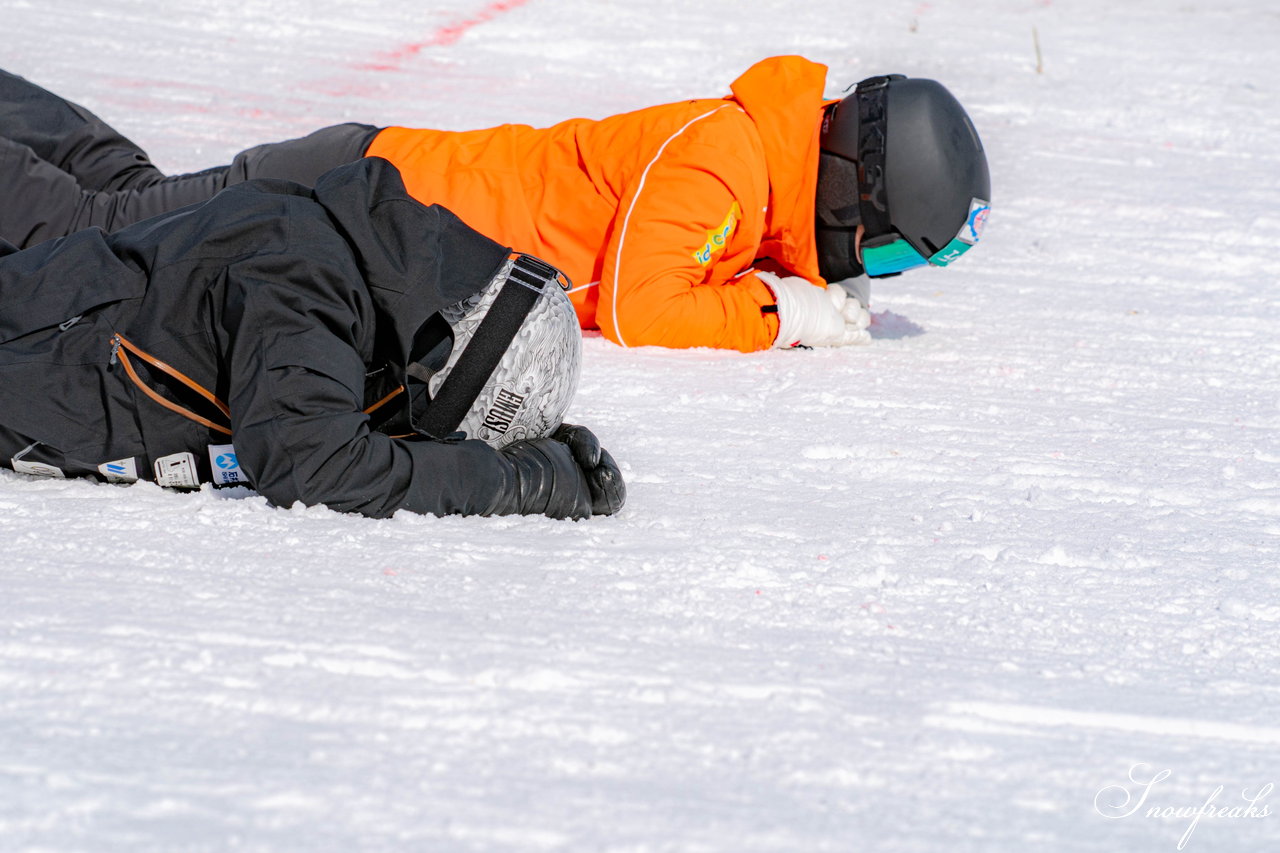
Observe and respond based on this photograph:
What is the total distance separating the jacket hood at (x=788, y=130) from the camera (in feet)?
11.3

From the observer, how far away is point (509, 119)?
560 centimetres

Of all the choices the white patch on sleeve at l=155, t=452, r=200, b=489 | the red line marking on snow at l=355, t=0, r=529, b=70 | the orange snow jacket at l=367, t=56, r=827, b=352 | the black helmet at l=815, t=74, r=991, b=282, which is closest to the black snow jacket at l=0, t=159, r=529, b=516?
→ the white patch on sleeve at l=155, t=452, r=200, b=489

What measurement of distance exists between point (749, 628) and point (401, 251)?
867mm

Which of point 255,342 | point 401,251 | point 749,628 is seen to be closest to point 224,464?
point 255,342

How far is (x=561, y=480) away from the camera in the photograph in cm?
220

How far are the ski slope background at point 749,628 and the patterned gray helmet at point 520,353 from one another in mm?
204

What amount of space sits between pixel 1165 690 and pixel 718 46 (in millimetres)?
5644

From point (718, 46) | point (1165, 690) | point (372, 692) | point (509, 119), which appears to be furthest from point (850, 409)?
point (718, 46)

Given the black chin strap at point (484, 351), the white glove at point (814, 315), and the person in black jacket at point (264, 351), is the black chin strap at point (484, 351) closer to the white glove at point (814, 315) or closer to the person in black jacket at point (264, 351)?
the person in black jacket at point (264, 351)

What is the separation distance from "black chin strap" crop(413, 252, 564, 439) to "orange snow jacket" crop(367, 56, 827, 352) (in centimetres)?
117

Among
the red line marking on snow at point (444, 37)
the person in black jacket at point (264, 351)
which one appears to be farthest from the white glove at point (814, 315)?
the red line marking on snow at point (444, 37)

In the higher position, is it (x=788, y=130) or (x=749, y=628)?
(x=788, y=130)

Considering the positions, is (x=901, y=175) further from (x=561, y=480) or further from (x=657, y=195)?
(x=561, y=480)

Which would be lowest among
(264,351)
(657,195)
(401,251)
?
(657,195)
